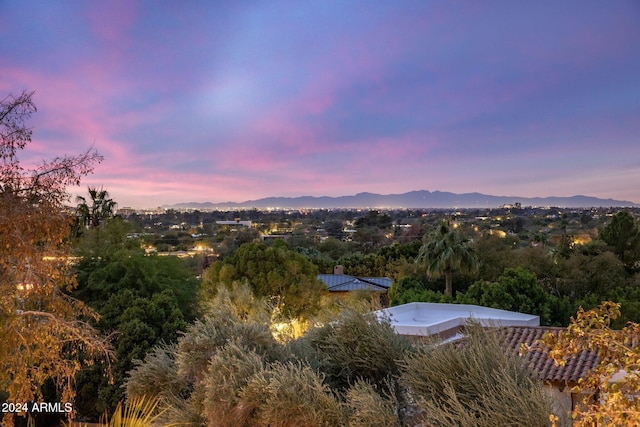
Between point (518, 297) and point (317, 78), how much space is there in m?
12.8

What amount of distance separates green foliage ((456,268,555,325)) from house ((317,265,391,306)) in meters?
7.69

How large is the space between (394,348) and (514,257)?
967 inches

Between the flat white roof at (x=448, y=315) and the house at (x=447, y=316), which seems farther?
the flat white roof at (x=448, y=315)

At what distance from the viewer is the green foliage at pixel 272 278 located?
21688 millimetres

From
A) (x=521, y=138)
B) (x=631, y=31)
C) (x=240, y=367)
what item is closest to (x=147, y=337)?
(x=240, y=367)

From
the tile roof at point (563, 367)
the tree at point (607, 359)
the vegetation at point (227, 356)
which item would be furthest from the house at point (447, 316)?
the tree at point (607, 359)

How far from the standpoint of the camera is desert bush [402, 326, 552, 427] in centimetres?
526

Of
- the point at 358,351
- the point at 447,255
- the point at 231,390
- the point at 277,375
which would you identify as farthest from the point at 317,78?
the point at 277,375

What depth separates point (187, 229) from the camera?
219 ft

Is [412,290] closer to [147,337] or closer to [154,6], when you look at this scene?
[147,337]

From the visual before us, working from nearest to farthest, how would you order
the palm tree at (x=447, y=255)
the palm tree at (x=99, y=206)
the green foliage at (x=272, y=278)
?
the green foliage at (x=272, y=278) → the palm tree at (x=447, y=255) → the palm tree at (x=99, y=206)

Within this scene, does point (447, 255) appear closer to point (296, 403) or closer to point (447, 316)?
point (447, 316)

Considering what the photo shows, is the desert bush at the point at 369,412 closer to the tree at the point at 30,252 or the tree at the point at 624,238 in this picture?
the tree at the point at 30,252

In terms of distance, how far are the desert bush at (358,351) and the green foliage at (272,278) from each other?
43.6 feet
